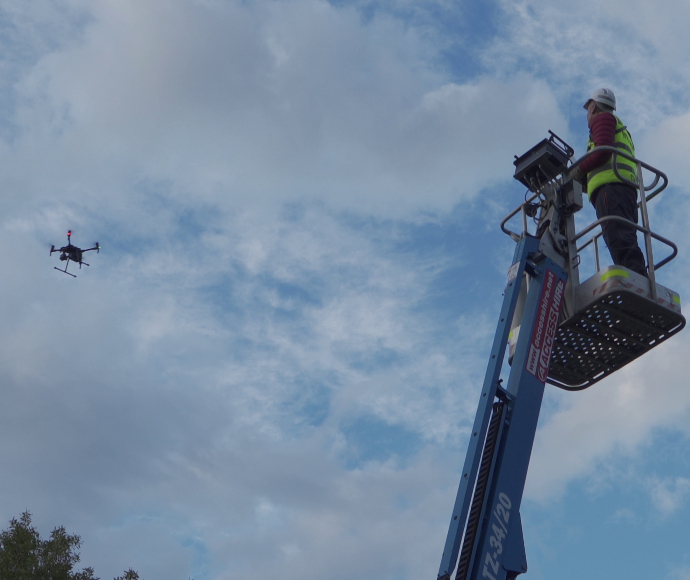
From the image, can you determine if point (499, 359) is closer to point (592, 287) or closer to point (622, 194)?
point (592, 287)

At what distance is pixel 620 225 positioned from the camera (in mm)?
7473

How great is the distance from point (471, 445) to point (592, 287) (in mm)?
1766

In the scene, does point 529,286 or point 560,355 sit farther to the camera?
point 560,355

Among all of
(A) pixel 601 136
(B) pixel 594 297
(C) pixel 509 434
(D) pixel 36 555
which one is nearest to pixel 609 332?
(B) pixel 594 297

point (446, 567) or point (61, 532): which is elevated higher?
point (61, 532)

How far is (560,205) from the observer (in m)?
7.85

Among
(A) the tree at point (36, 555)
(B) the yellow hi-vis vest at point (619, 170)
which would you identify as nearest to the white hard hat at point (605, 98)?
(B) the yellow hi-vis vest at point (619, 170)

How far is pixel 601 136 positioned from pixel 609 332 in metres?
1.87

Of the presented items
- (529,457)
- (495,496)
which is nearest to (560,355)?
(529,457)

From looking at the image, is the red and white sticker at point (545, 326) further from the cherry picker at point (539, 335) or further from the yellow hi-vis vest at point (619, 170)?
the yellow hi-vis vest at point (619, 170)

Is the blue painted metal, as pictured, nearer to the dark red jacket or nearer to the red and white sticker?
the red and white sticker

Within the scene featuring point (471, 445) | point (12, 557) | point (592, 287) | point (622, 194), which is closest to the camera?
point (471, 445)

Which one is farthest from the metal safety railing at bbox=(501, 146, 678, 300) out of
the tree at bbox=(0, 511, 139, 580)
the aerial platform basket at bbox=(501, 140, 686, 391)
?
the tree at bbox=(0, 511, 139, 580)

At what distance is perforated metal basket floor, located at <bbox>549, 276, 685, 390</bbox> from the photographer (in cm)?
707
